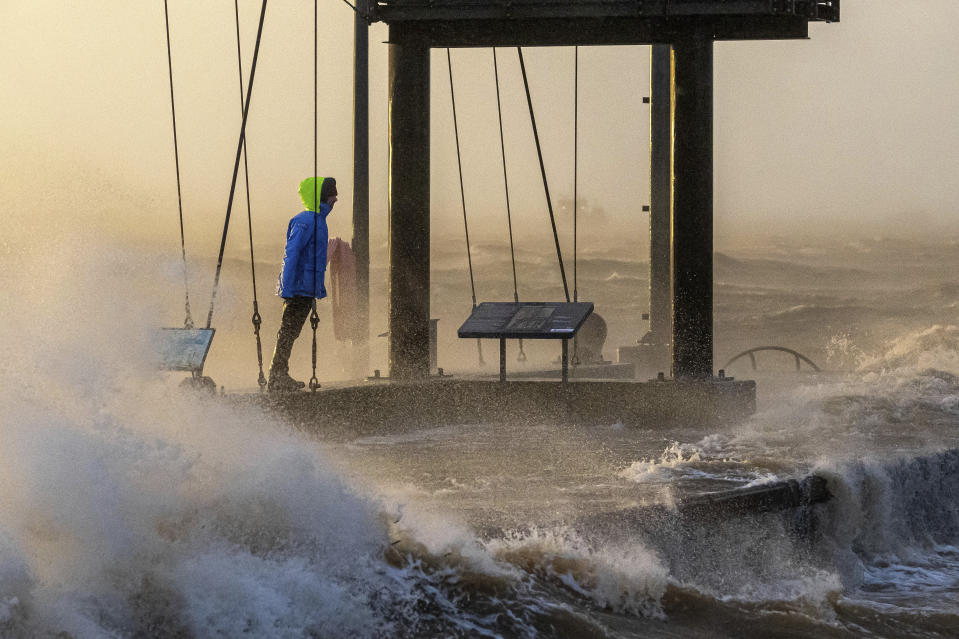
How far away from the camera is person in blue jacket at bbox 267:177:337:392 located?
12.0 m

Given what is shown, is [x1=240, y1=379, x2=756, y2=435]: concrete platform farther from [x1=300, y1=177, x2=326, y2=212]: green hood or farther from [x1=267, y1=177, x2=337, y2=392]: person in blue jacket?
[x1=300, y1=177, x2=326, y2=212]: green hood

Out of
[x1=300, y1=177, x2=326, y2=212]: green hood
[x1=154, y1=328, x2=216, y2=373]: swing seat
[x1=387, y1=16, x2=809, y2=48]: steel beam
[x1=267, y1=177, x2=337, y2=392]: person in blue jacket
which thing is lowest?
[x1=154, y1=328, x2=216, y2=373]: swing seat

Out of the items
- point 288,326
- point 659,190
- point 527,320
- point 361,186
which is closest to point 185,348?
point 288,326

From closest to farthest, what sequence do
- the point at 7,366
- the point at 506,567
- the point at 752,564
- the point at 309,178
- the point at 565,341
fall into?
the point at 506,567 → the point at 7,366 → the point at 752,564 → the point at 309,178 → the point at 565,341

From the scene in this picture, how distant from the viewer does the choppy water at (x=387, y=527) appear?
6.40 m

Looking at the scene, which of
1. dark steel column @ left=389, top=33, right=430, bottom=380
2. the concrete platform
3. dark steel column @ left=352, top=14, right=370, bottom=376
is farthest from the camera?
dark steel column @ left=352, top=14, right=370, bottom=376

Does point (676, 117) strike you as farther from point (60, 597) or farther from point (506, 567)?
point (60, 597)

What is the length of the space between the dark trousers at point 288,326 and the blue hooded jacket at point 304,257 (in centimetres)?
8

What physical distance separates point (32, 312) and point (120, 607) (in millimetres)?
3639

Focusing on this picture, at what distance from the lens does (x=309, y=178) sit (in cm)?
1216

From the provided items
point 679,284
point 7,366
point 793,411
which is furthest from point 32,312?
point 793,411

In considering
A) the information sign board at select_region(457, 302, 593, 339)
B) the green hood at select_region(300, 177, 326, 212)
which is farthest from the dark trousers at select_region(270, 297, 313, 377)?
the information sign board at select_region(457, 302, 593, 339)

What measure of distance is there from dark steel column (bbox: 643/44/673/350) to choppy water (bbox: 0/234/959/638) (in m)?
8.60

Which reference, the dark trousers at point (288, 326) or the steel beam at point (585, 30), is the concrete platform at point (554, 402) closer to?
the dark trousers at point (288, 326)
